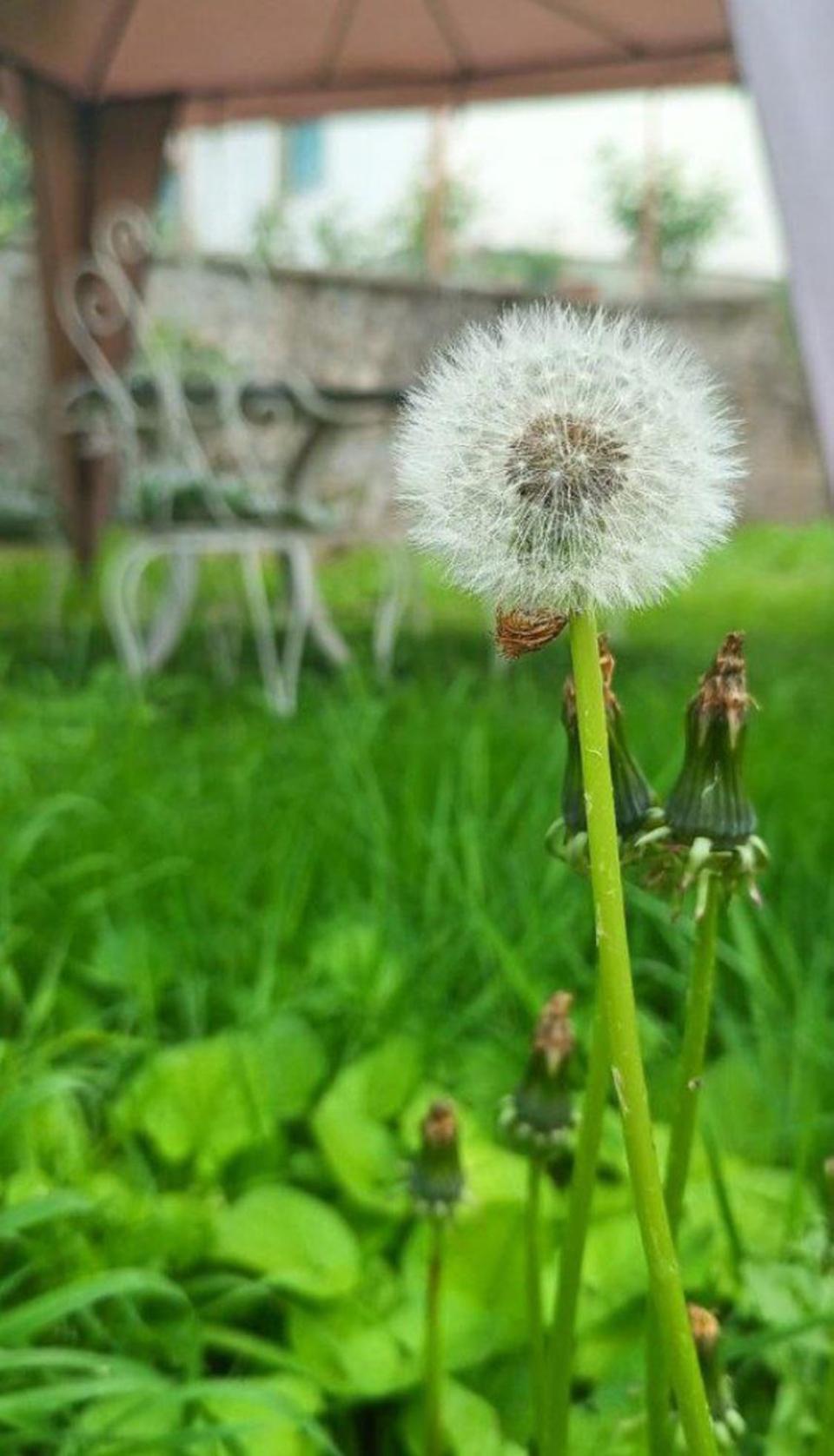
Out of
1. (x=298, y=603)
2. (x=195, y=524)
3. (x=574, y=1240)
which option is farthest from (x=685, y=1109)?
(x=195, y=524)

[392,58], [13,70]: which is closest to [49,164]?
[13,70]

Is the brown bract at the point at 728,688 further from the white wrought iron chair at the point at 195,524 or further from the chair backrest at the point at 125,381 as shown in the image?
the chair backrest at the point at 125,381

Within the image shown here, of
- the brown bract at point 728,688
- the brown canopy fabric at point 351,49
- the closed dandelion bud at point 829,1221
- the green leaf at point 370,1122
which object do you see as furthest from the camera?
the brown canopy fabric at point 351,49

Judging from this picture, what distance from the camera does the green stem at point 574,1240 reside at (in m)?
0.57

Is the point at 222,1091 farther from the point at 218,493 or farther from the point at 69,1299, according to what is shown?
the point at 218,493

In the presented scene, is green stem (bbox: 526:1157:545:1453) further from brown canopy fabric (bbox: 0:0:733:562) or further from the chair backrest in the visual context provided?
brown canopy fabric (bbox: 0:0:733:562)

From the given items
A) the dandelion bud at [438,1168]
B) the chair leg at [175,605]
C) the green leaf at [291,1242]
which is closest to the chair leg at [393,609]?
the chair leg at [175,605]

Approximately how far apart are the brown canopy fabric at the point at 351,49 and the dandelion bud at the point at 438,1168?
6021 millimetres

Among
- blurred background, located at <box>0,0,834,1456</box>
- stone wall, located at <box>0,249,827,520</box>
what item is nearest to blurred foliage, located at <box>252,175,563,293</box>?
stone wall, located at <box>0,249,827,520</box>

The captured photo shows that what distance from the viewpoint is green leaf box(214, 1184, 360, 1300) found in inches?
40.7

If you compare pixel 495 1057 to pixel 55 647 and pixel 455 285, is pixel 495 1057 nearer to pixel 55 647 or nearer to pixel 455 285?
pixel 55 647

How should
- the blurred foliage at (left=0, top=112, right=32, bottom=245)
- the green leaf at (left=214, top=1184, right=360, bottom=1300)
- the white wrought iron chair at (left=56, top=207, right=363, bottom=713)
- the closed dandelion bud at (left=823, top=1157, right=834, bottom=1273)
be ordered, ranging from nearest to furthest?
the closed dandelion bud at (left=823, top=1157, right=834, bottom=1273), the green leaf at (left=214, top=1184, right=360, bottom=1300), the white wrought iron chair at (left=56, top=207, right=363, bottom=713), the blurred foliage at (left=0, top=112, right=32, bottom=245)

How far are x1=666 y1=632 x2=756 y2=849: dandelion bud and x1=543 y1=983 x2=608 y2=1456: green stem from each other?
0.23 ft

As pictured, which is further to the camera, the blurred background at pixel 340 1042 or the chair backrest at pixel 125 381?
the chair backrest at pixel 125 381
